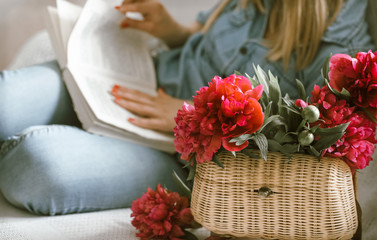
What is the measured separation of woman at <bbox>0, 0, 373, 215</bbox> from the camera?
60cm

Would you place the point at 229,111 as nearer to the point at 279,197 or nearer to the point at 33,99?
the point at 279,197

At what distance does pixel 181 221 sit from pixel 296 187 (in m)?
0.16

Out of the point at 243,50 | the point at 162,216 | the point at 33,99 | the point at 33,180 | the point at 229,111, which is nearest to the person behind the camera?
the point at 229,111

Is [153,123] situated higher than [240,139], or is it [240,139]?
[240,139]

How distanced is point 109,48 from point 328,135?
1.87 ft

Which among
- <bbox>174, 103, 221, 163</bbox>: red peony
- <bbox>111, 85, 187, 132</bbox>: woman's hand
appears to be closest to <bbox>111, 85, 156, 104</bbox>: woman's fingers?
<bbox>111, 85, 187, 132</bbox>: woman's hand

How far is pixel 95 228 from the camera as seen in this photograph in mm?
544

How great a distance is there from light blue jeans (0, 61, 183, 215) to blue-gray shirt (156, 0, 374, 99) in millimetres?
234

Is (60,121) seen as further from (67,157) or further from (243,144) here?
(243,144)

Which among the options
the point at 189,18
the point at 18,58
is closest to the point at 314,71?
the point at 189,18

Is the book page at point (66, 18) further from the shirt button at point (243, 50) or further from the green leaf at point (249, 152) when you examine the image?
the green leaf at point (249, 152)

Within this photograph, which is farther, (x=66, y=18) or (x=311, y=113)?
(x=66, y=18)

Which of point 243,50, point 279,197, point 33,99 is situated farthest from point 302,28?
point 33,99

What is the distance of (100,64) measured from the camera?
2.56ft
